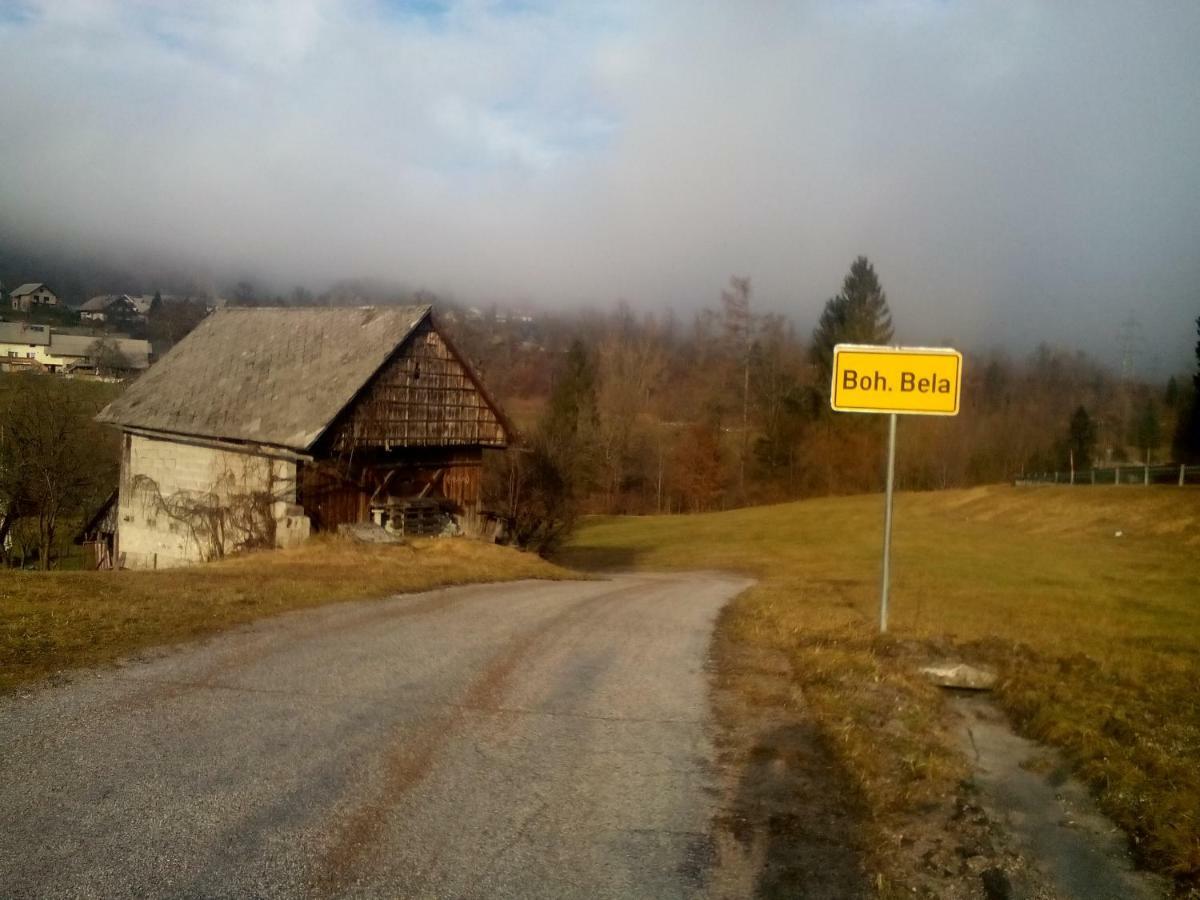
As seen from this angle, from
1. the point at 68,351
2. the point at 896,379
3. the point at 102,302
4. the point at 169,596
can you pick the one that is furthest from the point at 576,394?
the point at 896,379

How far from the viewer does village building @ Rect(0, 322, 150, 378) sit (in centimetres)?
6581

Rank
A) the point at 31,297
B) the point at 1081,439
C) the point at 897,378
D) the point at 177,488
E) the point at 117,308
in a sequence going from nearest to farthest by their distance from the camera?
1. the point at 897,378
2. the point at 177,488
3. the point at 1081,439
4. the point at 31,297
5. the point at 117,308

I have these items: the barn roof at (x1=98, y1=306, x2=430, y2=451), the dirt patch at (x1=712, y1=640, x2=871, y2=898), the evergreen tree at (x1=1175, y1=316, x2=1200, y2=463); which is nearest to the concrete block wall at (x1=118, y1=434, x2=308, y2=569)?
the barn roof at (x1=98, y1=306, x2=430, y2=451)

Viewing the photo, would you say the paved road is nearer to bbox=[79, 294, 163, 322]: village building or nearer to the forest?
the forest

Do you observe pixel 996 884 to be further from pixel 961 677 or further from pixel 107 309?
pixel 107 309

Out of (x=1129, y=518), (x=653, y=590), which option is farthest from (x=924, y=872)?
(x=1129, y=518)

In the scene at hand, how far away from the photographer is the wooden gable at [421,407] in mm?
25247

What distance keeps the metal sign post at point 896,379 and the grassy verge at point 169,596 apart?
6556 millimetres

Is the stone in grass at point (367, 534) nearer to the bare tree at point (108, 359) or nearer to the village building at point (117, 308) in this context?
the bare tree at point (108, 359)

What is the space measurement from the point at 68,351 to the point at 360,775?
→ 257 feet

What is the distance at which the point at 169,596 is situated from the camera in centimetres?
1129

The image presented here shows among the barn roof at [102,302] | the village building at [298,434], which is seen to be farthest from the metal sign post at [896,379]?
the barn roof at [102,302]

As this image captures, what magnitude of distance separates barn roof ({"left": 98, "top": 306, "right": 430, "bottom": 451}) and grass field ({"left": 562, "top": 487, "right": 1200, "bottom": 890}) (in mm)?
12374

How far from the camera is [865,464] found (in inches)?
2729
